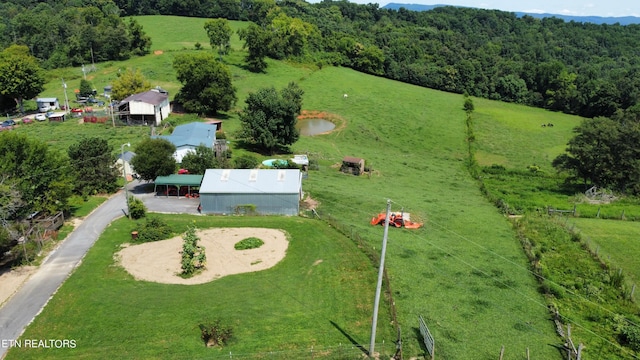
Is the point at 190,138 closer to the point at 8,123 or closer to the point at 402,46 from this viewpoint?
the point at 8,123

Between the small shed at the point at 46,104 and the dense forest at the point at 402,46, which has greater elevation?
the dense forest at the point at 402,46

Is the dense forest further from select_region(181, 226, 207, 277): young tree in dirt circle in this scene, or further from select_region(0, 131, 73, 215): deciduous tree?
select_region(181, 226, 207, 277): young tree in dirt circle

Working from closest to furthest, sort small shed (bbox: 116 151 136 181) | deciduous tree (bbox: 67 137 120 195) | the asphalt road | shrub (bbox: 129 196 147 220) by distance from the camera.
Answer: the asphalt road
shrub (bbox: 129 196 147 220)
deciduous tree (bbox: 67 137 120 195)
small shed (bbox: 116 151 136 181)

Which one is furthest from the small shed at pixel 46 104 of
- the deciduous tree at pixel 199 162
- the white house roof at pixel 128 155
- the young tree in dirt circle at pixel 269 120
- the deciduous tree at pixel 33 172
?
the deciduous tree at pixel 33 172

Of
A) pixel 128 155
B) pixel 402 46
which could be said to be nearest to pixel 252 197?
pixel 128 155

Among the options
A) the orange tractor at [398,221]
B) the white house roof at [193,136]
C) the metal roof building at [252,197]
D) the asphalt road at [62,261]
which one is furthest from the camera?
the white house roof at [193,136]

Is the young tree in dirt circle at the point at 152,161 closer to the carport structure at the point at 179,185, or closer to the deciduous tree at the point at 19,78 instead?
the carport structure at the point at 179,185

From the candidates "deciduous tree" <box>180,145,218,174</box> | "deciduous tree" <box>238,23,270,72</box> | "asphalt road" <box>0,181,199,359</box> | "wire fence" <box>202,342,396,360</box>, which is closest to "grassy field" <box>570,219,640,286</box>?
"wire fence" <box>202,342,396,360</box>
